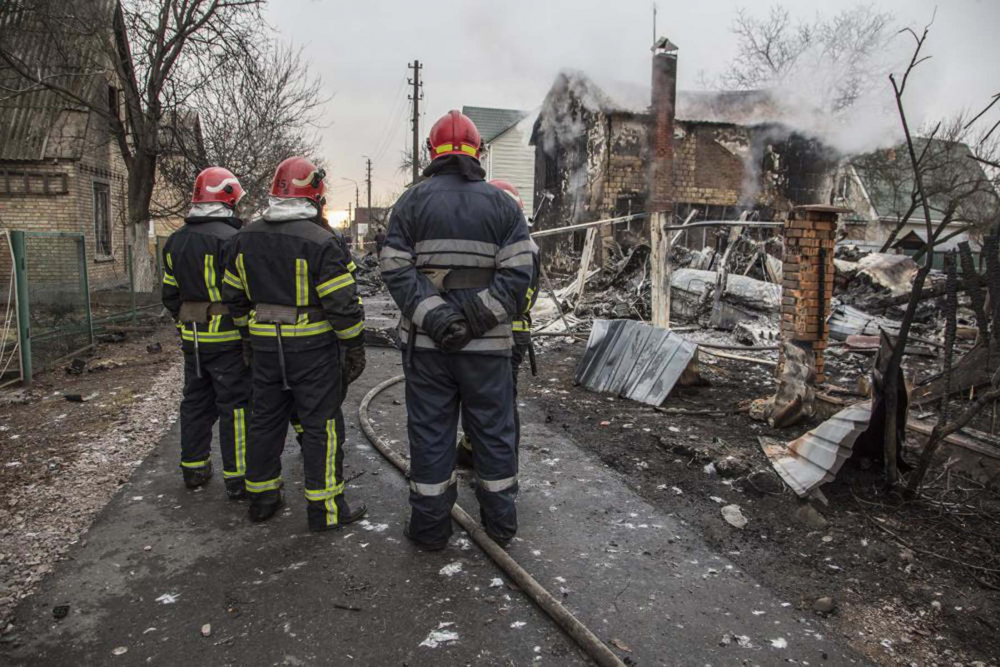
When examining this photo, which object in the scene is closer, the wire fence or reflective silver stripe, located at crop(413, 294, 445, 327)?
reflective silver stripe, located at crop(413, 294, 445, 327)

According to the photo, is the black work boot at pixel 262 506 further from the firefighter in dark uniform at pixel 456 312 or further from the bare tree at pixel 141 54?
the bare tree at pixel 141 54

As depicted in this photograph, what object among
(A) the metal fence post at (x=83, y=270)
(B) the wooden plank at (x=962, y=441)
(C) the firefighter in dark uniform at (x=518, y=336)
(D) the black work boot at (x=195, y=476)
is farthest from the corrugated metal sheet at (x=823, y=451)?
(A) the metal fence post at (x=83, y=270)

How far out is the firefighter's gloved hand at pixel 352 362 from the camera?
11.3 ft

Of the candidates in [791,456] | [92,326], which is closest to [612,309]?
[791,456]

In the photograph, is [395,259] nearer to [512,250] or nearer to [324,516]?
[512,250]

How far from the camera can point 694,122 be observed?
18875 millimetres

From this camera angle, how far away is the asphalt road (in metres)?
2.35

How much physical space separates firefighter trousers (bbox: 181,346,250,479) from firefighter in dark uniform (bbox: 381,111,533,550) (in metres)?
1.20

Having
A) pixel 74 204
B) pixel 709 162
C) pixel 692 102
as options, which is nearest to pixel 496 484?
pixel 74 204

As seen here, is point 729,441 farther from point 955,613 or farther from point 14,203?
point 14,203

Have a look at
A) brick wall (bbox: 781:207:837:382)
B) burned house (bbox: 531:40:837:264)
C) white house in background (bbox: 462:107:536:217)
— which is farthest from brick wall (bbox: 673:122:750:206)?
brick wall (bbox: 781:207:837:382)

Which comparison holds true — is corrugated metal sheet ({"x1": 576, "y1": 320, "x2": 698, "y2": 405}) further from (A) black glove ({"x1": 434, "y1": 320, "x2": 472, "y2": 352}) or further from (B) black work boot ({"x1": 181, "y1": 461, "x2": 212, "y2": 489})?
(B) black work boot ({"x1": 181, "y1": 461, "x2": 212, "y2": 489})

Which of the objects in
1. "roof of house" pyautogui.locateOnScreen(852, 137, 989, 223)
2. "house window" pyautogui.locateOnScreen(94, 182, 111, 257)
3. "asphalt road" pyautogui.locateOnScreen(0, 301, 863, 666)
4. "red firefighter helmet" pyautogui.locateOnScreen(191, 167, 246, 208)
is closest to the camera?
"asphalt road" pyautogui.locateOnScreen(0, 301, 863, 666)

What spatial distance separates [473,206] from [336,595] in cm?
189
